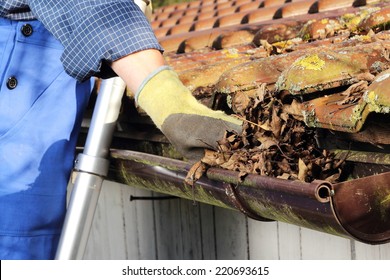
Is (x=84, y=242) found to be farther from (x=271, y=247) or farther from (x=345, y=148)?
(x=345, y=148)

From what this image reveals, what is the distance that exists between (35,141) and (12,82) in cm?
22

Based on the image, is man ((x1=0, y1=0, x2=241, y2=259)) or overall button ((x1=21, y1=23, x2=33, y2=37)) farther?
overall button ((x1=21, y1=23, x2=33, y2=37))

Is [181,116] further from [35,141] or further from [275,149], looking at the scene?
[35,141]

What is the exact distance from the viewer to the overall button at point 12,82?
2.44m

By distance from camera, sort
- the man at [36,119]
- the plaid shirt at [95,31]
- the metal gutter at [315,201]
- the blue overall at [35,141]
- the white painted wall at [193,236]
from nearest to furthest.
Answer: the metal gutter at [315,201], the plaid shirt at [95,31], the man at [36,119], the blue overall at [35,141], the white painted wall at [193,236]

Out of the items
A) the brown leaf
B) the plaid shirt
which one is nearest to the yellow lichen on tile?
the brown leaf

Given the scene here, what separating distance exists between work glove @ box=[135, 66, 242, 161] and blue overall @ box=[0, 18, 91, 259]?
82cm

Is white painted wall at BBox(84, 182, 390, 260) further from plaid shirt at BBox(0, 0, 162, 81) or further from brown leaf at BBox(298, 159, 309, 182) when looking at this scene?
plaid shirt at BBox(0, 0, 162, 81)

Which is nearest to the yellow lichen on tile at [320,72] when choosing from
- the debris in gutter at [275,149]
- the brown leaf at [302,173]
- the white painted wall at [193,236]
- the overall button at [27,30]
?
the debris in gutter at [275,149]

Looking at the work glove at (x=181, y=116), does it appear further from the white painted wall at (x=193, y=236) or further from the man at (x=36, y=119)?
the white painted wall at (x=193, y=236)

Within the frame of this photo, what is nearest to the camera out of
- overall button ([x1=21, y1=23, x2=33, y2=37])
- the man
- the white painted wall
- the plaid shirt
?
the plaid shirt

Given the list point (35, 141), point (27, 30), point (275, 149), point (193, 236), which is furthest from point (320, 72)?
point (193, 236)

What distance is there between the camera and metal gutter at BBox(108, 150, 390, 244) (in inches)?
57.9

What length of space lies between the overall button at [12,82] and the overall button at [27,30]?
0.52ft
